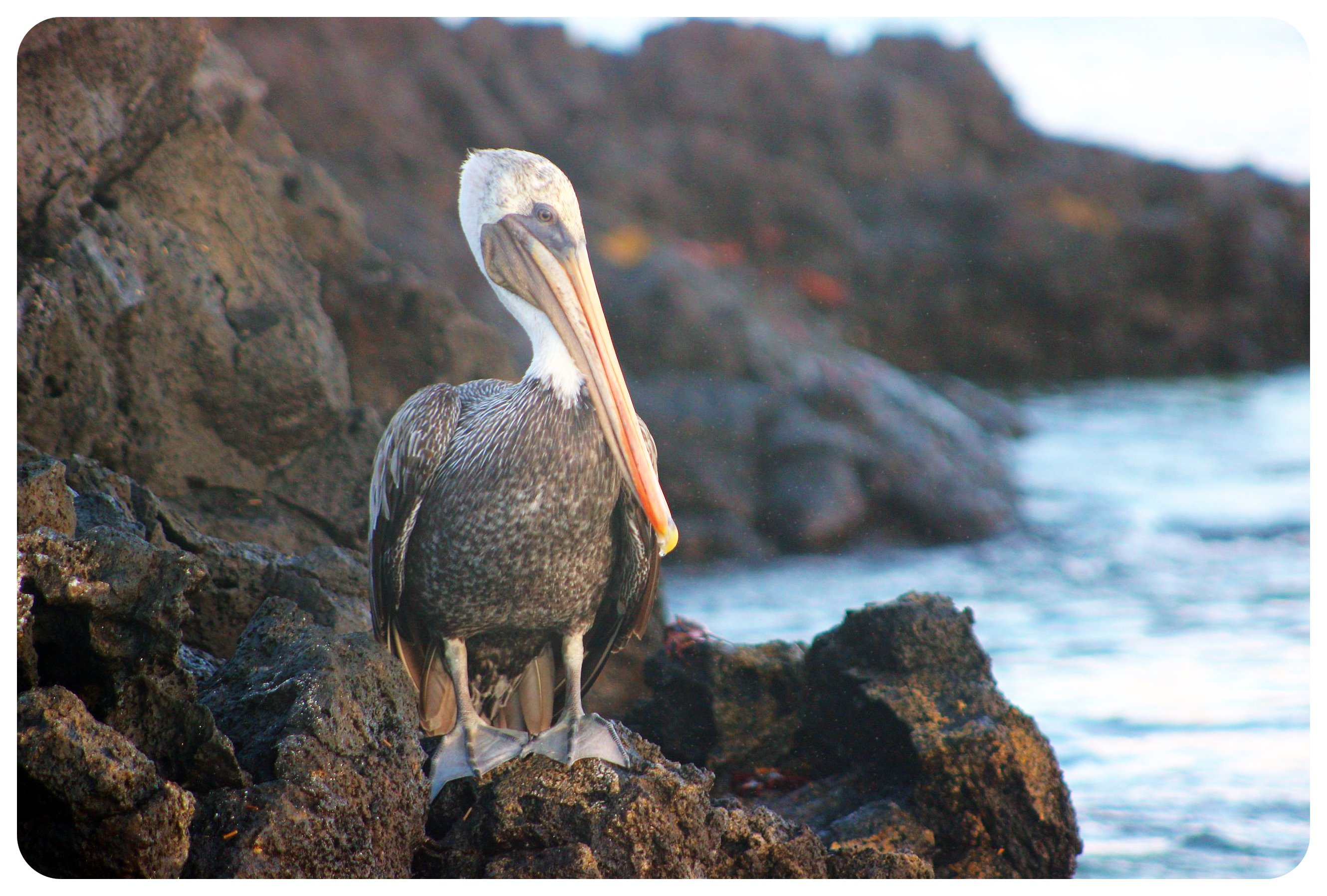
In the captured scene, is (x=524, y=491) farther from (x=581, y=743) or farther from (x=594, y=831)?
(x=594, y=831)

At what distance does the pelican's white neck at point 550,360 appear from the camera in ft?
10.6

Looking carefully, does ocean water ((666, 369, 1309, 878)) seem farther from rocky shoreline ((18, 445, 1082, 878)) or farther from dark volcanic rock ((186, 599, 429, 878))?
dark volcanic rock ((186, 599, 429, 878))

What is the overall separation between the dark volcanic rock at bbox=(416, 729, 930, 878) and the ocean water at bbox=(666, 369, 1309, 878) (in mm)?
1320

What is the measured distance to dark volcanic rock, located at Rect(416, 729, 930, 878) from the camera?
9.59ft

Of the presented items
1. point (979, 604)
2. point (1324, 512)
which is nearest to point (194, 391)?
point (1324, 512)

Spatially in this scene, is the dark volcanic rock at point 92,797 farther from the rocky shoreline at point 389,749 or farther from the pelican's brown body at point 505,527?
the pelican's brown body at point 505,527

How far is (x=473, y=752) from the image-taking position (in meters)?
3.21

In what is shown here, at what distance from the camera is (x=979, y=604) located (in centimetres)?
774

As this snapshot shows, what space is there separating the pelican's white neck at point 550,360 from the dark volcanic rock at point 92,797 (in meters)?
1.39

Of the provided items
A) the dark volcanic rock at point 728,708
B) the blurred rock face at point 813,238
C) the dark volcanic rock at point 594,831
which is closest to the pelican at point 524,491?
the dark volcanic rock at point 594,831

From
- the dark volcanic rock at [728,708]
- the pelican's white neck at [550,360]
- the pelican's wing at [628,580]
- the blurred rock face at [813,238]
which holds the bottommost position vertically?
the dark volcanic rock at [728,708]

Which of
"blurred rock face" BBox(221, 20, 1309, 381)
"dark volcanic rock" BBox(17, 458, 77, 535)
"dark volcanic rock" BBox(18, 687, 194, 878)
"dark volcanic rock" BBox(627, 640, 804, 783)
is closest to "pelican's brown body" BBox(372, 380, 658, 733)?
"dark volcanic rock" BBox(627, 640, 804, 783)

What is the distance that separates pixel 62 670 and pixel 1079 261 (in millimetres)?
14828

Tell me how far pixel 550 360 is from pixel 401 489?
0.56 metres
